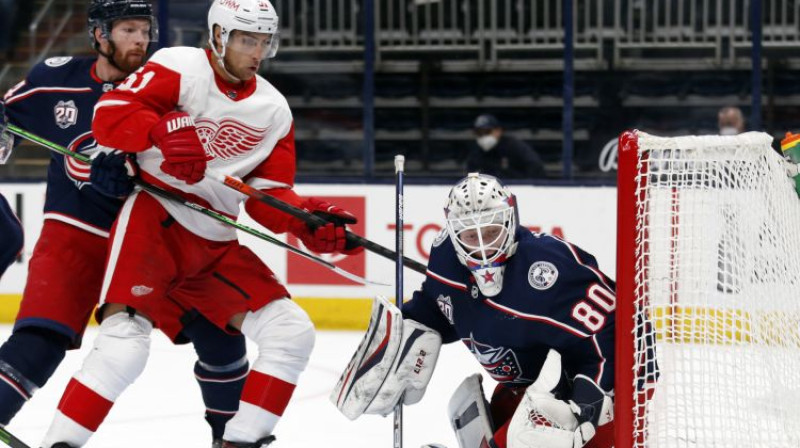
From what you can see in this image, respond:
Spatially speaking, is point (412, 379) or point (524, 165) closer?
point (412, 379)

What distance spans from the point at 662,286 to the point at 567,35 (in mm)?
3014

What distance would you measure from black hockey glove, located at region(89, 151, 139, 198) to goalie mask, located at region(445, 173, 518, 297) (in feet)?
2.44

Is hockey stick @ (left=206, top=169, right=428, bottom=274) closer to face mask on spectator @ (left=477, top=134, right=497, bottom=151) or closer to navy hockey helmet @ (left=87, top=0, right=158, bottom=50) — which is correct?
navy hockey helmet @ (left=87, top=0, right=158, bottom=50)

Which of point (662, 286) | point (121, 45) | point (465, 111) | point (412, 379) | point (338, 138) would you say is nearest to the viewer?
point (662, 286)

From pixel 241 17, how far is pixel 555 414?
3.51 feet

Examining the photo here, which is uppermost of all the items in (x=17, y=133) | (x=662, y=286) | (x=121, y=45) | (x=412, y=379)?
(x=121, y=45)

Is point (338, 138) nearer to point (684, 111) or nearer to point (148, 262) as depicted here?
point (684, 111)

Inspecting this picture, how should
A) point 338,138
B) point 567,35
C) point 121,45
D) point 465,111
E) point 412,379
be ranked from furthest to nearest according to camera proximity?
point 465,111 → point 338,138 → point 567,35 → point 121,45 → point 412,379

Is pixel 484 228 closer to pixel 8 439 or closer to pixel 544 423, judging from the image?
pixel 544 423

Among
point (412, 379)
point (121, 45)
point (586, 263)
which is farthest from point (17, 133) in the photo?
point (586, 263)

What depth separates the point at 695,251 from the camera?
2451 millimetres

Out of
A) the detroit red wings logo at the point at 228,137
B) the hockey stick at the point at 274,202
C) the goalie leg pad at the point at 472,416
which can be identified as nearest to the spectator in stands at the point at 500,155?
the hockey stick at the point at 274,202

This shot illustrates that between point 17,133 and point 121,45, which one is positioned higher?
point 121,45

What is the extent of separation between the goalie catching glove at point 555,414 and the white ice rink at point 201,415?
1103mm
